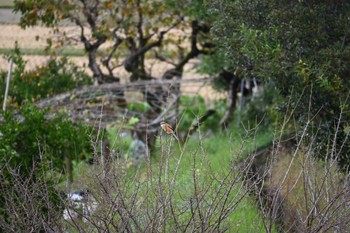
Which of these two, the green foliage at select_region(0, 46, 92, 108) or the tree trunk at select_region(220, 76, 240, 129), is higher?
the green foliage at select_region(0, 46, 92, 108)

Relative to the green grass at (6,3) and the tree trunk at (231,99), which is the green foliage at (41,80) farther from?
the tree trunk at (231,99)

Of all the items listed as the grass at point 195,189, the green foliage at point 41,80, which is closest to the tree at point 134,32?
the green foliage at point 41,80

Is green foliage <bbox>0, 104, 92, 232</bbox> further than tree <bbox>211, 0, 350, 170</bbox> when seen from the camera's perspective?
Yes

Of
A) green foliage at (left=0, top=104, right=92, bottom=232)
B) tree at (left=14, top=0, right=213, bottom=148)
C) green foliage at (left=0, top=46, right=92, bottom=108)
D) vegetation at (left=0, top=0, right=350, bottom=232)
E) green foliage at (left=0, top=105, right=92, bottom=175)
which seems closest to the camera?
vegetation at (left=0, top=0, right=350, bottom=232)

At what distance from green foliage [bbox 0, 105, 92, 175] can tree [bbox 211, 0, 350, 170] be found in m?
1.80

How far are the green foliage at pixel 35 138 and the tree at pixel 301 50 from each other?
180 centimetres

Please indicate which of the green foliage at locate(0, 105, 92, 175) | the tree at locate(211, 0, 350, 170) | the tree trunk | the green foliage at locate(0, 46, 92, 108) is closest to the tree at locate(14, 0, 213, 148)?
the green foliage at locate(0, 46, 92, 108)

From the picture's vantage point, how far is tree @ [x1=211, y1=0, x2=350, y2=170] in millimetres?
7219

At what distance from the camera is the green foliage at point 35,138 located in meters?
7.80

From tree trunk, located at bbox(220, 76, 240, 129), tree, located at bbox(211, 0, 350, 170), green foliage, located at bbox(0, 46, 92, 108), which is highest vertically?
tree, located at bbox(211, 0, 350, 170)

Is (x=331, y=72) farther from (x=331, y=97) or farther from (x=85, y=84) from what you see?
(x=85, y=84)

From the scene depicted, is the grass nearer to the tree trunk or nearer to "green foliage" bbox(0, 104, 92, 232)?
"green foliage" bbox(0, 104, 92, 232)

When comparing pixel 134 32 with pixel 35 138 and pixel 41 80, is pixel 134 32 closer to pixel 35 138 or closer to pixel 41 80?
pixel 41 80

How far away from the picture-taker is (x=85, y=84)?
42.4 ft
